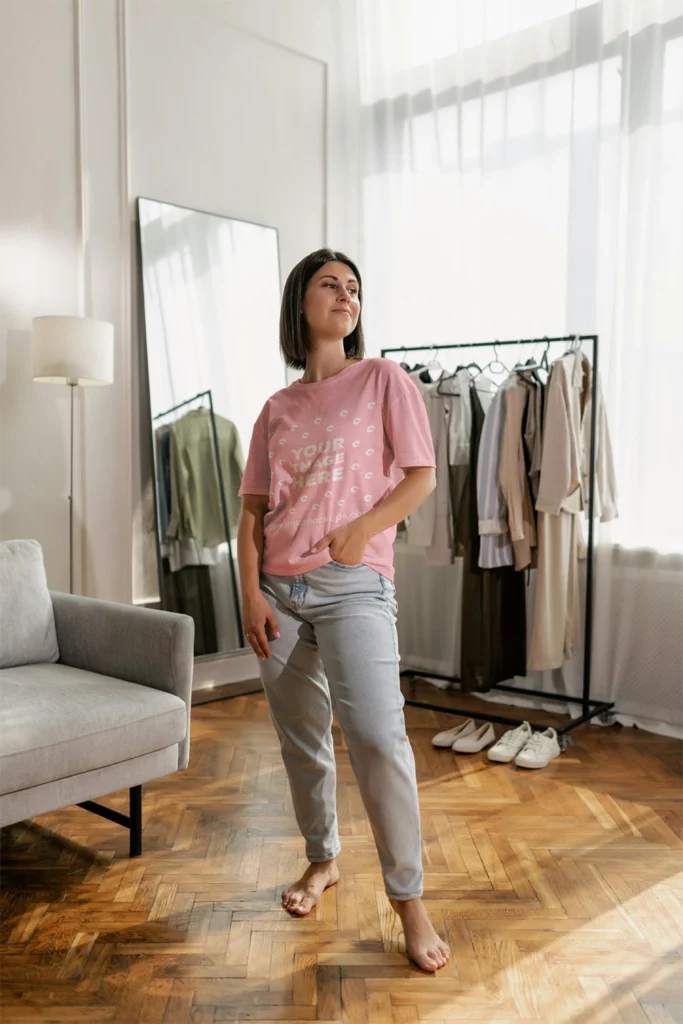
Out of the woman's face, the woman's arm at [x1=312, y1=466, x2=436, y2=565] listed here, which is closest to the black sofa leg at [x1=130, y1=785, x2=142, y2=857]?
the woman's arm at [x1=312, y1=466, x2=436, y2=565]

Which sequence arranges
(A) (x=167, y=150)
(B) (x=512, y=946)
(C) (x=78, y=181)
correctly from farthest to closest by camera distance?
(A) (x=167, y=150) → (C) (x=78, y=181) → (B) (x=512, y=946)

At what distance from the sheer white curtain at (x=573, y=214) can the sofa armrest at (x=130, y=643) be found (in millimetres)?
2085

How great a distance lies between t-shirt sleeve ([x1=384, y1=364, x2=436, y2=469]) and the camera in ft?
6.43

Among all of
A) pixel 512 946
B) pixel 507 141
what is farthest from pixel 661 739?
pixel 507 141

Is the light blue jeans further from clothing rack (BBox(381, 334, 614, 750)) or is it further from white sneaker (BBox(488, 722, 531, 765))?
clothing rack (BBox(381, 334, 614, 750))

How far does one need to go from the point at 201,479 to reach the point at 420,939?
8.33 feet

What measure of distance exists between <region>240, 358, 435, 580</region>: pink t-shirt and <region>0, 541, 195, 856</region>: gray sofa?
633 millimetres

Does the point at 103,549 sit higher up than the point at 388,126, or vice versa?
the point at 388,126

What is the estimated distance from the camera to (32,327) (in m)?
3.50

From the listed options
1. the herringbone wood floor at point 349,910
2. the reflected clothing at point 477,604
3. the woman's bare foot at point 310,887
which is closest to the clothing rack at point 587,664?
the reflected clothing at point 477,604

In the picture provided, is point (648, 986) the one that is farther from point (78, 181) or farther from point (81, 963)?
point (78, 181)

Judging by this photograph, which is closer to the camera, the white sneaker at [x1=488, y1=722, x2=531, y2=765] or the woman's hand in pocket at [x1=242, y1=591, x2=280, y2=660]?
the woman's hand in pocket at [x1=242, y1=591, x2=280, y2=660]

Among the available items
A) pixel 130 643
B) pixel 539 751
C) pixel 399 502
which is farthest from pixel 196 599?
pixel 399 502

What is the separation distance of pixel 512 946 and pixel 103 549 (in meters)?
2.45
